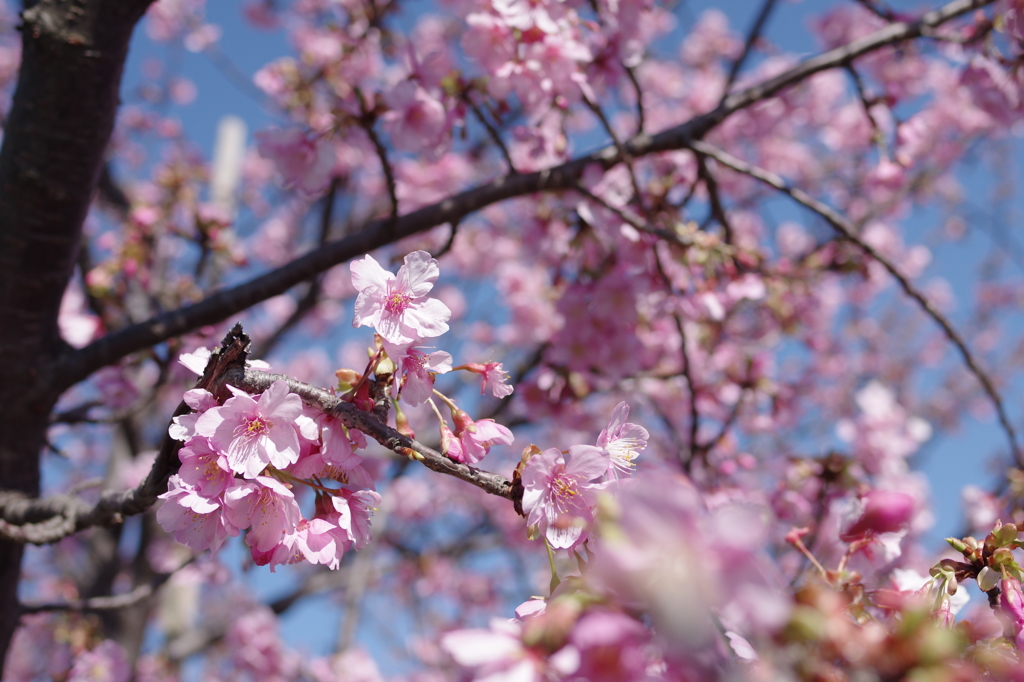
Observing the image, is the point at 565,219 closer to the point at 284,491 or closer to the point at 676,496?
the point at 284,491

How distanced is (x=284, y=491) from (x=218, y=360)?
0.24m

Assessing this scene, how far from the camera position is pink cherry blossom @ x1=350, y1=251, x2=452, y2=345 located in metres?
1.05

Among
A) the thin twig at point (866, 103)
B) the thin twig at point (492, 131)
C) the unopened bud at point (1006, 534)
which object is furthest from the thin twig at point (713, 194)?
the unopened bud at point (1006, 534)

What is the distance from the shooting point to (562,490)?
3.26ft

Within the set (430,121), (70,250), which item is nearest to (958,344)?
(430,121)

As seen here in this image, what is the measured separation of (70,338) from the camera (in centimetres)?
252

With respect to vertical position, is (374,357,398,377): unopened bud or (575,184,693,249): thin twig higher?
(575,184,693,249): thin twig

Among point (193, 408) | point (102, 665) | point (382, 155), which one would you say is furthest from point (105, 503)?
point (102, 665)

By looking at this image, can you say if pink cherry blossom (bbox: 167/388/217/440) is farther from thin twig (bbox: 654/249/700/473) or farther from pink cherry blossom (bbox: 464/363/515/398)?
thin twig (bbox: 654/249/700/473)

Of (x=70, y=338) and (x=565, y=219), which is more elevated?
(x=565, y=219)

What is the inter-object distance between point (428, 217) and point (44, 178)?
989 millimetres

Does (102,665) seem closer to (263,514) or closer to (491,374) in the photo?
(263,514)

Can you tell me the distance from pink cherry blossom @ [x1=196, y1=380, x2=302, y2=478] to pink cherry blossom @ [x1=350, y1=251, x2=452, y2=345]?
193 mm

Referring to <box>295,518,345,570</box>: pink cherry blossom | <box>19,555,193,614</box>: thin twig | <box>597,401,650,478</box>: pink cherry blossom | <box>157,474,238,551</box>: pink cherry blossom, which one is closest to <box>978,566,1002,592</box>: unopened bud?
<box>597,401,650,478</box>: pink cherry blossom
